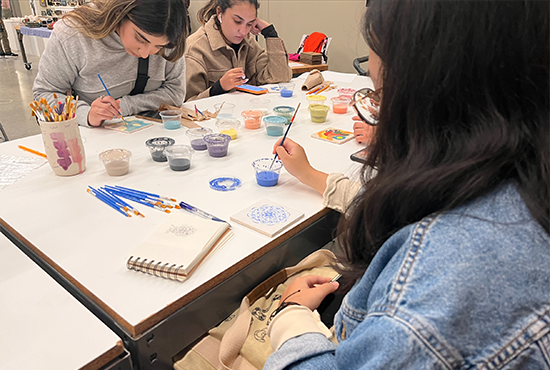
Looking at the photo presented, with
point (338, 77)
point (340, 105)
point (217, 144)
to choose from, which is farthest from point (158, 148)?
point (338, 77)

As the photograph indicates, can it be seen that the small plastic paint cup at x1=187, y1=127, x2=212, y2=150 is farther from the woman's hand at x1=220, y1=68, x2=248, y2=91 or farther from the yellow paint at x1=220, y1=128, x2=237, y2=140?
the woman's hand at x1=220, y1=68, x2=248, y2=91

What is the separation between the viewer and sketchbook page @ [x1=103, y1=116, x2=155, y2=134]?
168 cm

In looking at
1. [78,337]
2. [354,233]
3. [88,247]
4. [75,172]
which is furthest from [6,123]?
[354,233]

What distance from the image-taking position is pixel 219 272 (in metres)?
0.84

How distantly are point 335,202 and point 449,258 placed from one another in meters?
0.69

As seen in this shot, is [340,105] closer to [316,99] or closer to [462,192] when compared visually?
[316,99]

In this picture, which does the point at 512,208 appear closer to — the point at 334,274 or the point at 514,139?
the point at 514,139

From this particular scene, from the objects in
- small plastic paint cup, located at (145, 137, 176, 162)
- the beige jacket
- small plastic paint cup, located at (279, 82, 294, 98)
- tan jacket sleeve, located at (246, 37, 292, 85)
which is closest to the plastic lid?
small plastic paint cup, located at (145, 137, 176, 162)

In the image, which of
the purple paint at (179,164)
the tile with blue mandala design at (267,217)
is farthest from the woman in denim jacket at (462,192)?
the purple paint at (179,164)

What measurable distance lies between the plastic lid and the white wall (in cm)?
396

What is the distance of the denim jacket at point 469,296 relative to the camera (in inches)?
17.2

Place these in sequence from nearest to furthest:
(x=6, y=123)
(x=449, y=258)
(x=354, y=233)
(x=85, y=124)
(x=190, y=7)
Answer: (x=449, y=258), (x=354, y=233), (x=85, y=124), (x=6, y=123), (x=190, y=7)

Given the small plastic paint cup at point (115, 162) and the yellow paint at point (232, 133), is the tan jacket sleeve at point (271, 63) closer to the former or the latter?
the yellow paint at point (232, 133)

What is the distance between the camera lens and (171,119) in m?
1.75
